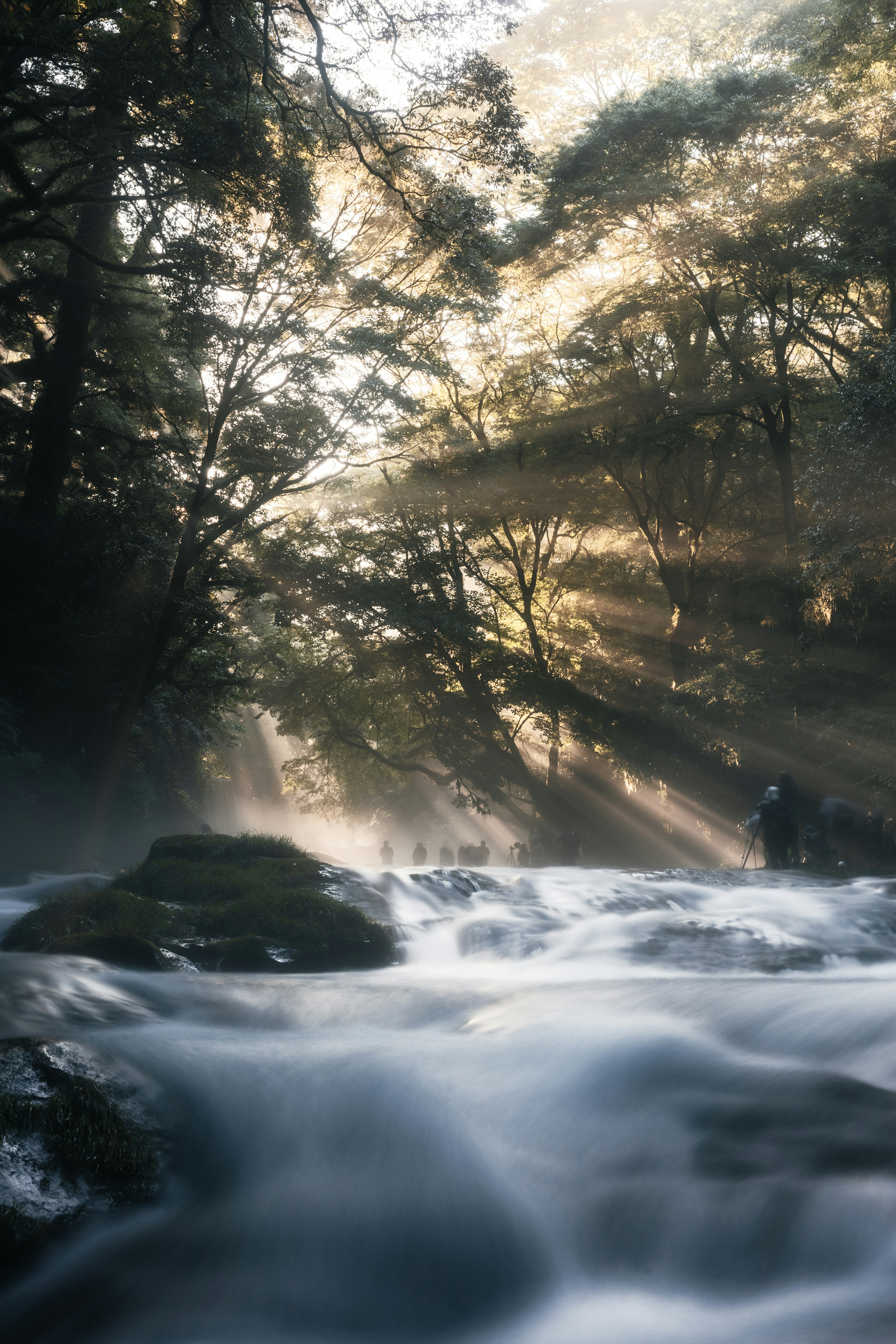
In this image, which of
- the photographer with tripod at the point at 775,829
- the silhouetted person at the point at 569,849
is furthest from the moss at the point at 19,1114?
the silhouetted person at the point at 569,849

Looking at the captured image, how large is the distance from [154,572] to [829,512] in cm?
1372

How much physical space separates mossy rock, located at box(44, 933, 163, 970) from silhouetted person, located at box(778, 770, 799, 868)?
12.6m

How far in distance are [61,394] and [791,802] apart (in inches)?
692

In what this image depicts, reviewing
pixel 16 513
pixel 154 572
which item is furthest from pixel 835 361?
pixel 16 513

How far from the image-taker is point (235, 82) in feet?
31.7

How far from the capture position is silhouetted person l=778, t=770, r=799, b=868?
1667cm

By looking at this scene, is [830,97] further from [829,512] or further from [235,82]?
[235,82]

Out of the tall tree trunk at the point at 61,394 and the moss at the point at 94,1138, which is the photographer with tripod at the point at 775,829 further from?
the tall tree trunk at the point at 61,394

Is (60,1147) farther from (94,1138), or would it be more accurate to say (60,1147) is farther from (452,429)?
(452,429)

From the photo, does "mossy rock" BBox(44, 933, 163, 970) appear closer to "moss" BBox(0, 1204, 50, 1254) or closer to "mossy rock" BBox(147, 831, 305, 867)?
"moss" BBox(0, 1204, 50, 1254)

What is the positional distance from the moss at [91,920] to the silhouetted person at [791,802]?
474 inches

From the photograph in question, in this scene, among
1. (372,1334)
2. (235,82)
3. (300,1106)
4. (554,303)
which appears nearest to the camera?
(372,1334)

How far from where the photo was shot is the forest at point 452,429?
11297mm

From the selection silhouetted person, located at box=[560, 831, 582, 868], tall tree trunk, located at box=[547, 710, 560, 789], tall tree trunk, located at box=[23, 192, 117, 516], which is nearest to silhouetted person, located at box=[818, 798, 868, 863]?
silhouetted person, located at box=[560, 831, 582, 868]
